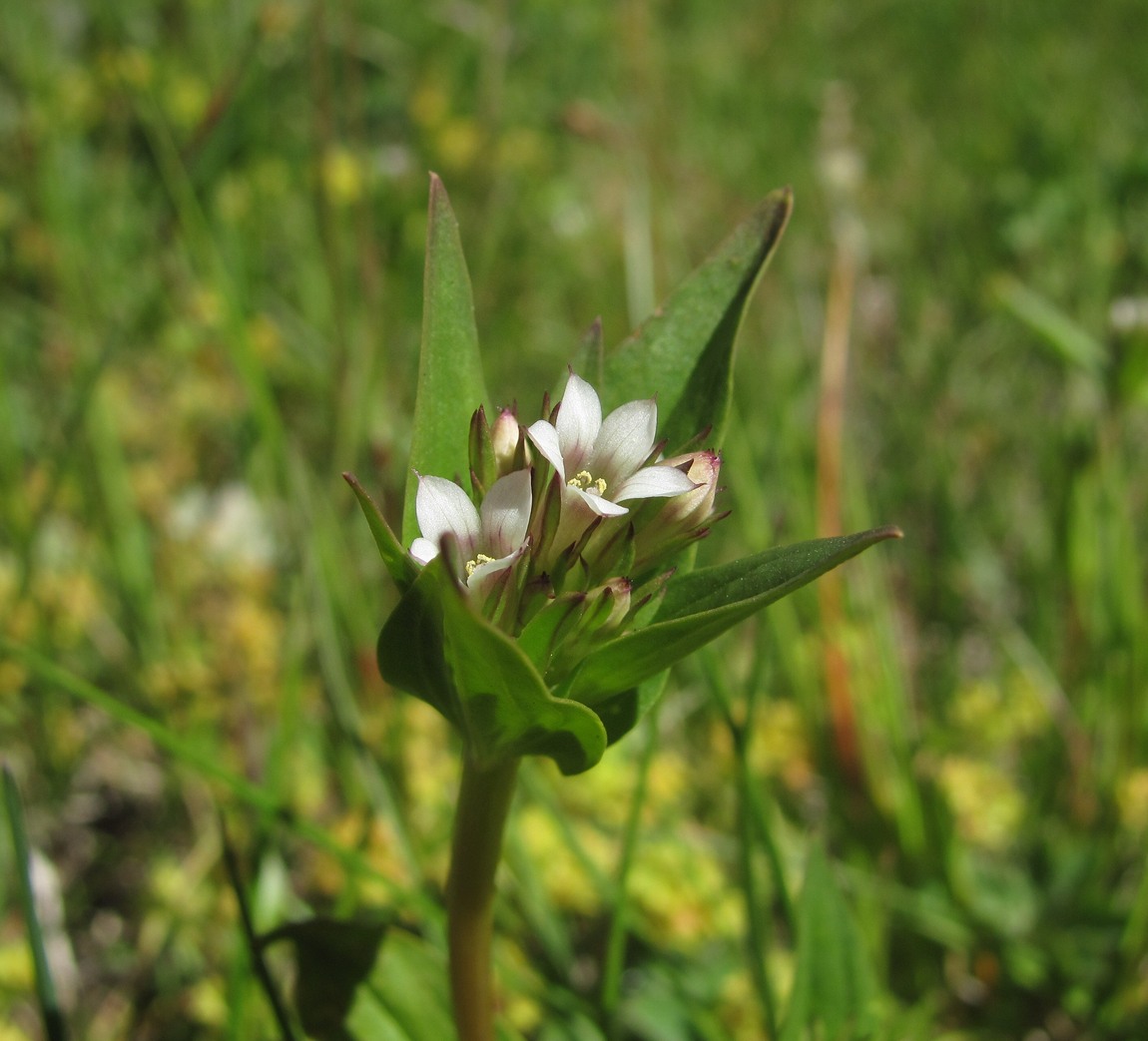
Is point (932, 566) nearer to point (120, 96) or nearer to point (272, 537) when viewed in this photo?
point (272, 537)

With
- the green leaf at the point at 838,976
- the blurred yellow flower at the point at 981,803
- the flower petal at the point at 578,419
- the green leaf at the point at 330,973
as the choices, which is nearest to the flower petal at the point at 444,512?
the flower petal at the point at 578,419

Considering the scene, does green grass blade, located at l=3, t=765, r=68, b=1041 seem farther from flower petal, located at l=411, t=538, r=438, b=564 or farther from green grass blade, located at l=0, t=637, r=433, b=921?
flower petal, located at l=411, t=538, r=438, b=564

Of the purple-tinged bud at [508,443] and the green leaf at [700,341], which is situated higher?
the green leaf at [700,341]

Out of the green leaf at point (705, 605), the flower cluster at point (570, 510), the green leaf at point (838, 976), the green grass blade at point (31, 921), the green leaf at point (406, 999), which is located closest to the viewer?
the green leaf at point (705, 605)

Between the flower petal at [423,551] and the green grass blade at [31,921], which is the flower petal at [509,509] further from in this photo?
the green grass blade at [31,921]

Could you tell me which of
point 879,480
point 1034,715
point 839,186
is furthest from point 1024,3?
point 1034,715

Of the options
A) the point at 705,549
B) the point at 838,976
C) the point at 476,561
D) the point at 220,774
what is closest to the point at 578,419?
the point at 476,561

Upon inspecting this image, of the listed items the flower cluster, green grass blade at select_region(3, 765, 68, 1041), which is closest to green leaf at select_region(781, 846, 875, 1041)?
the flower cluster

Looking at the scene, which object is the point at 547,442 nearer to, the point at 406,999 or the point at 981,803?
the point at 406,999
